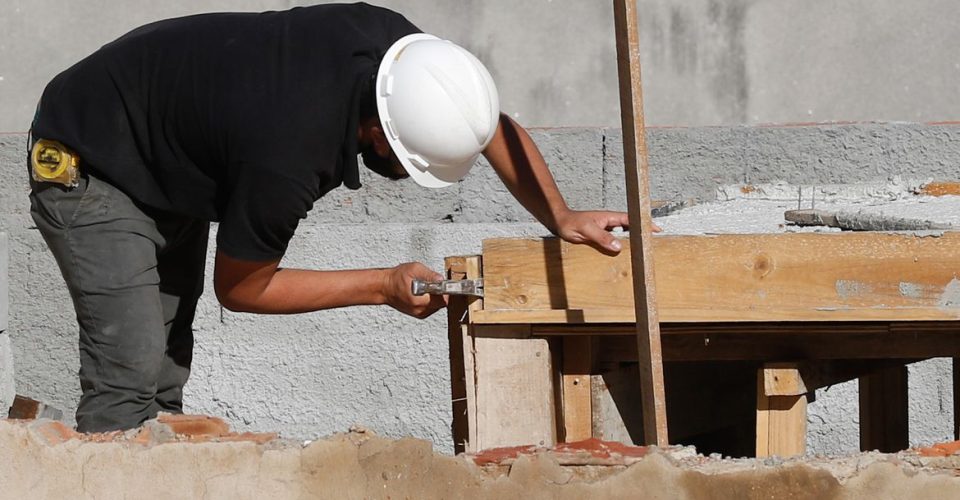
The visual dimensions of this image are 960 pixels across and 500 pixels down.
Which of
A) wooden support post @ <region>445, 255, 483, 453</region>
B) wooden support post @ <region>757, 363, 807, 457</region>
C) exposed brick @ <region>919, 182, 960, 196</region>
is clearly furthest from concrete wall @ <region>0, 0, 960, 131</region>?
wooden support post @ <region>757, 363, 807, 457</region>

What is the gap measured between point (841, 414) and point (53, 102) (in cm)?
307

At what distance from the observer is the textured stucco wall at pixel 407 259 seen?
443cm

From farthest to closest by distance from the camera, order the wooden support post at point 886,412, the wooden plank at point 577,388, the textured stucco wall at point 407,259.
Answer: the textured stucco wall at point 407,259, the wooden support post at point 886,412, the wooden plank at point 577,388

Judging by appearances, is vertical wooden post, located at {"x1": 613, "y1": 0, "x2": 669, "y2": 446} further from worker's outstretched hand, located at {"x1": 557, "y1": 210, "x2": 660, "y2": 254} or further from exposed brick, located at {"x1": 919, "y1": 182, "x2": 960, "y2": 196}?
exposed brick, located at {"x1": 919, "y1": 182, "x2": 960, "y2": 196}

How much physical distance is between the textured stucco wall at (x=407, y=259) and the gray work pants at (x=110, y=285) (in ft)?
5.45

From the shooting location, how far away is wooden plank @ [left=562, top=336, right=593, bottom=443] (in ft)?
9.02

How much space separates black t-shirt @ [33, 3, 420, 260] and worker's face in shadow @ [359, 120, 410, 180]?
0.06 metres

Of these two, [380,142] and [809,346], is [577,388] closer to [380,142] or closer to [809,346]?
[809,346]

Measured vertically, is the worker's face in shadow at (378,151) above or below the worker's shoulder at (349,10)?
below

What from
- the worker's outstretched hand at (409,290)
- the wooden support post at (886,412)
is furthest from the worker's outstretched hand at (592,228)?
the wooden support post at (886,412)

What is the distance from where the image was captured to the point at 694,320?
2.53m

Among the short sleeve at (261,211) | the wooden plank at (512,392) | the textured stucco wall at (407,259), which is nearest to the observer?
the short sleeve at (261,211)

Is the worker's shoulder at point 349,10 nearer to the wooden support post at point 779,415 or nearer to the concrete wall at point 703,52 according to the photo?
the wooden support post at point 779,415

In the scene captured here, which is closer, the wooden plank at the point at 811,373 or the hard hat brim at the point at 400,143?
the hard hat brim at the point at 400,143
